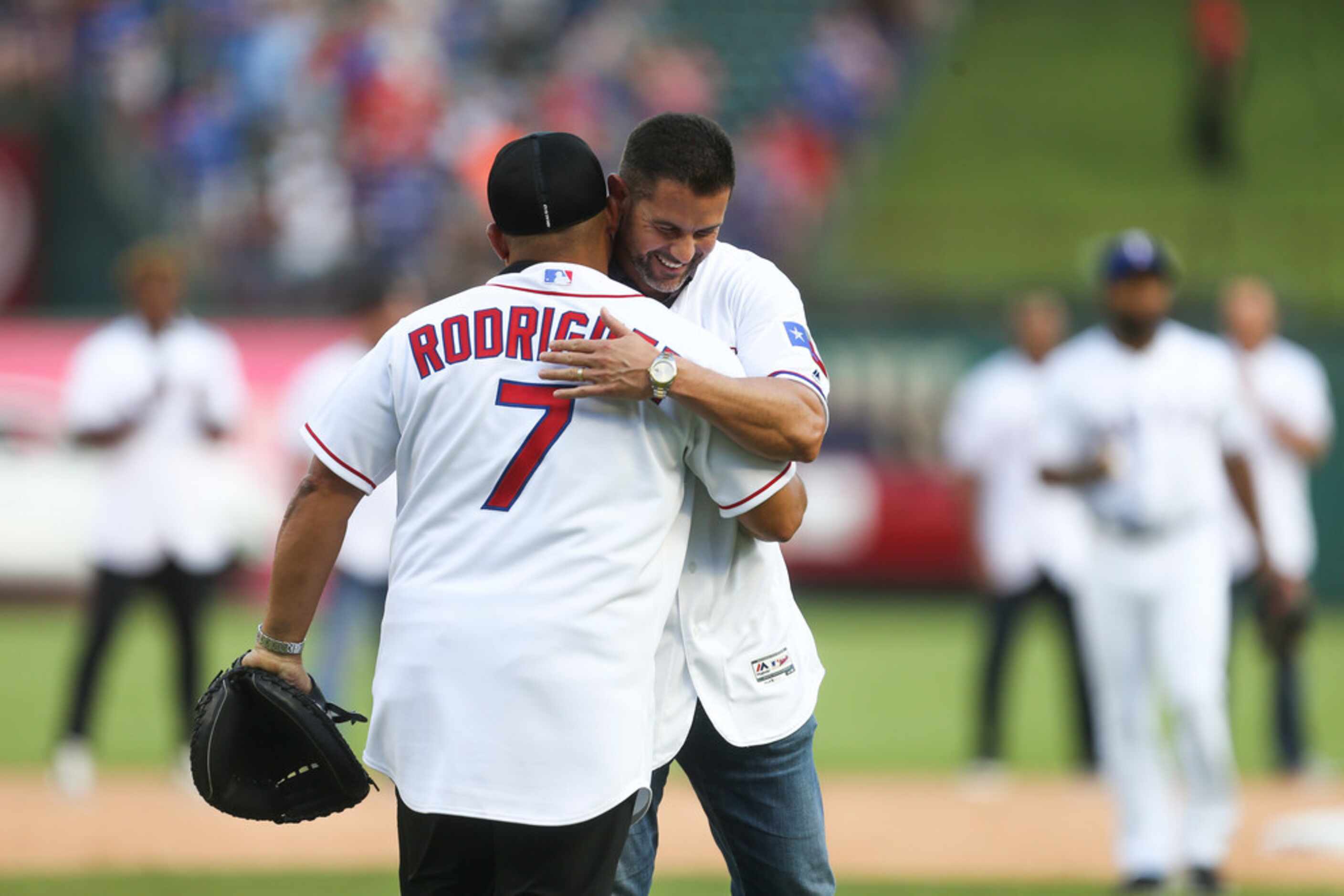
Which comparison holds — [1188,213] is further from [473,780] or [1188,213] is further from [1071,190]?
[473,780]

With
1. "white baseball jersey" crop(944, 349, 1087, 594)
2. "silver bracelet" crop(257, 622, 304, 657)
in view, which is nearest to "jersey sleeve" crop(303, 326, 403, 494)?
"silver bracelet" crop(257, 622, 304, 657)

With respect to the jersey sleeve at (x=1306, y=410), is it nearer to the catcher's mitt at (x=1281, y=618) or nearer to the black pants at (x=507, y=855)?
the catcher's mitt at (x=1281, y=618)

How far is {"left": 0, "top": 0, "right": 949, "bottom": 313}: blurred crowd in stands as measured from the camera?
18016 millimetres

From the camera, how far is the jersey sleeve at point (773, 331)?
3.64m

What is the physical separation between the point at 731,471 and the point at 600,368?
362 millimetres

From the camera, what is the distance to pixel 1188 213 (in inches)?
857

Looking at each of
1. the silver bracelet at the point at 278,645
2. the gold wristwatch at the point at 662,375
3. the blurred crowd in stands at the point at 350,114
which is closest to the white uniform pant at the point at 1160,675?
the gold wristwatch at the point at 662,375

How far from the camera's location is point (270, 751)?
3662 mm

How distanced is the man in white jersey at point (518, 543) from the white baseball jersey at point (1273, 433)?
7.55 metres

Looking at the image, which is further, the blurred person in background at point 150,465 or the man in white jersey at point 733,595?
the blurred person in background at point 150,465

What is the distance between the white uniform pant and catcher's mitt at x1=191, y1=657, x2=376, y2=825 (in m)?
4.22

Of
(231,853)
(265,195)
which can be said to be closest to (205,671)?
(231,853)

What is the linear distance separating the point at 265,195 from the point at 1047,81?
12.2 meters

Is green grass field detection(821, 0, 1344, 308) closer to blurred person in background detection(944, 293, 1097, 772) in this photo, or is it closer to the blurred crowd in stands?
the blurred crowd in stands
